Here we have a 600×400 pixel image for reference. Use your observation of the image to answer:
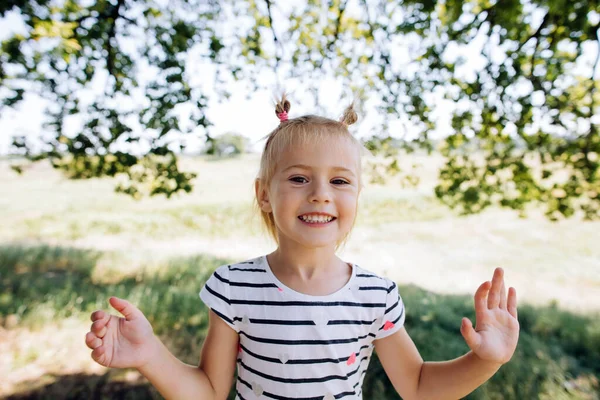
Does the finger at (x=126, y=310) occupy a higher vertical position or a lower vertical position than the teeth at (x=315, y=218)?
lower

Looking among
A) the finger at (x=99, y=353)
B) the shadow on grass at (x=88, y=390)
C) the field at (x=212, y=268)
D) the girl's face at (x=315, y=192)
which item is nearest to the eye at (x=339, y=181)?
the girl's face at (x=315, y=192)

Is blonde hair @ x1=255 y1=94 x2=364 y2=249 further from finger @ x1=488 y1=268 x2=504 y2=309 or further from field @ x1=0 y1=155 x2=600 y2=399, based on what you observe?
finger @ x1=488 y1=268 x2=504 y2=309

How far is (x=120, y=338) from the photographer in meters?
1.14

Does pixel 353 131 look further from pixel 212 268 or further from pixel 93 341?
pixel 212 268

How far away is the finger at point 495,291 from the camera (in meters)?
1.21

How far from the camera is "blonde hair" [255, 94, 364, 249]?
4.28 feet

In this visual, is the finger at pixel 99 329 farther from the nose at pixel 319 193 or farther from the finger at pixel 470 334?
the finger at pixel 470 334

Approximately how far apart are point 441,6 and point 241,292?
15.4 feet

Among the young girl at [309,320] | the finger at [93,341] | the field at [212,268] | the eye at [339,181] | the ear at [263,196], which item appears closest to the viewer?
the finger at [93,341]

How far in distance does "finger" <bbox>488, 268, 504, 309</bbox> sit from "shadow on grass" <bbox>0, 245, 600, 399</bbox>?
2.34m

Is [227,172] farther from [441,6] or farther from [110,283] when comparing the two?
[441,6]

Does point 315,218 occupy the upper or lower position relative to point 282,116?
lower

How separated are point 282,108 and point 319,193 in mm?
415

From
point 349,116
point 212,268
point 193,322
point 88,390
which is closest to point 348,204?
point 349,116
